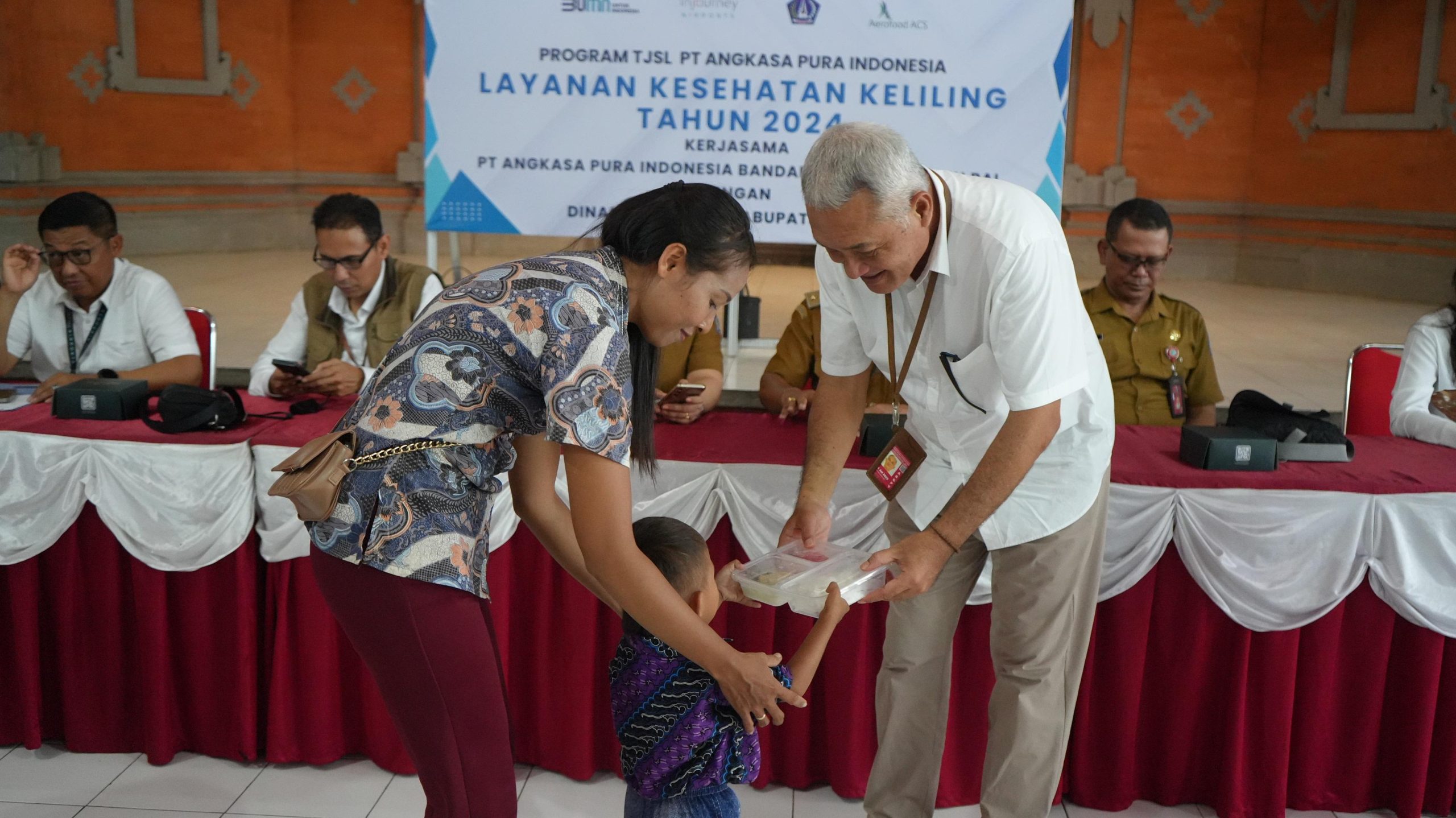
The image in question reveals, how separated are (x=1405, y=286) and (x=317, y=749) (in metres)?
10.6

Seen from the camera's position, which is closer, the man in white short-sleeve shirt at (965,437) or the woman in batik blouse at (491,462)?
the woman in batik blouse at (491,462)

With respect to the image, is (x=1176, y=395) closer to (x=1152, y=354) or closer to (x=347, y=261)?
(x=1152, y=354)

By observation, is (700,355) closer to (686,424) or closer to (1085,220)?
(686,424)

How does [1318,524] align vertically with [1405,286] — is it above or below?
below

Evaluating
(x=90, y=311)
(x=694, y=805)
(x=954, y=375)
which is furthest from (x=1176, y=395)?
(x=90, y=311)

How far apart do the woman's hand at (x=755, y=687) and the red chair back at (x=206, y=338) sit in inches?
93.9

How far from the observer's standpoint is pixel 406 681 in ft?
4.80

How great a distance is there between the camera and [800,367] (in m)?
3.05

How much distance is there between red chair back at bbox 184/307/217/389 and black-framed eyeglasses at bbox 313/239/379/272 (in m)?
0.46

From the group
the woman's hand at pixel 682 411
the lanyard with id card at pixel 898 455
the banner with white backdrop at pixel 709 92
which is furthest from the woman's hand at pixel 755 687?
the banner with white backdrop at pixel 709 92

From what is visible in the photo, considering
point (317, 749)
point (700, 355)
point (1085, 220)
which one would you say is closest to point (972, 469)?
point (700, 355)

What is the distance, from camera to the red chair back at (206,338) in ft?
10.7

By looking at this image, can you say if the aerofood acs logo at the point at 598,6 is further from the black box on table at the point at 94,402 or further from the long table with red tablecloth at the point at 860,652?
the black box on table at the point at 94,402

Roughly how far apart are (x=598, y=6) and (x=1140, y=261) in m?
1.90
